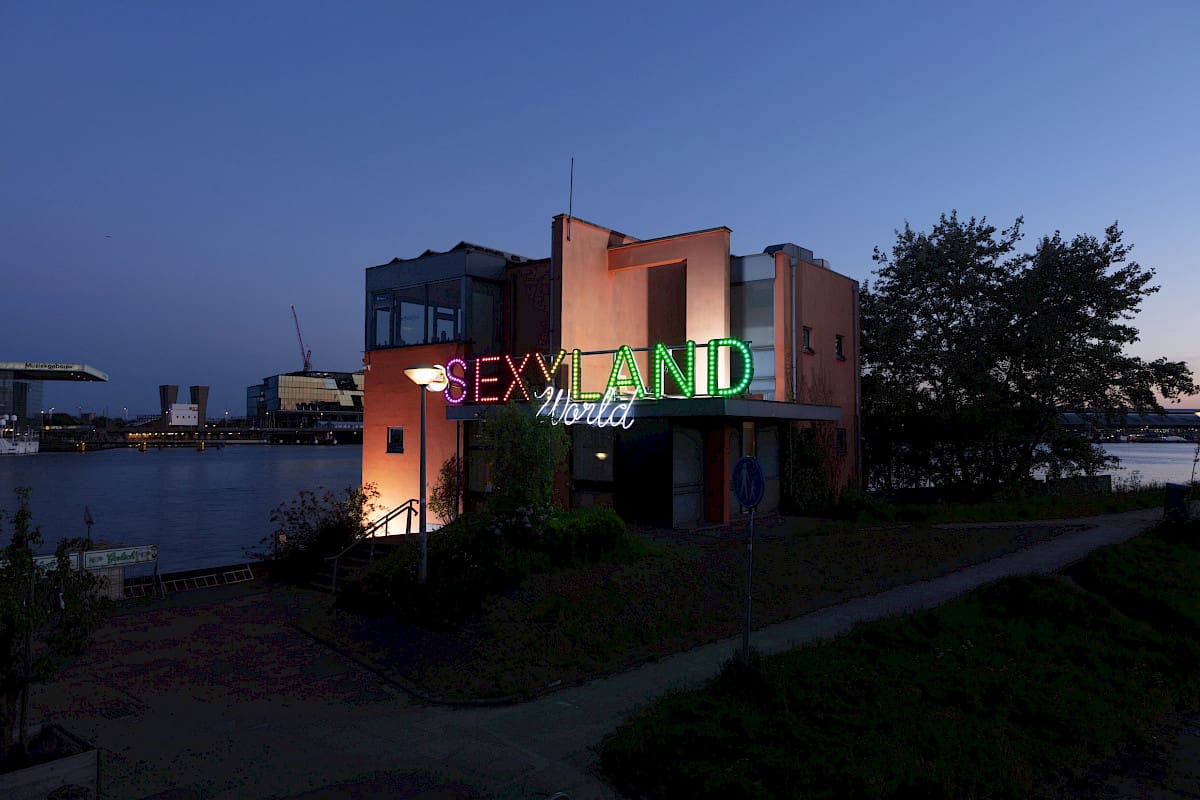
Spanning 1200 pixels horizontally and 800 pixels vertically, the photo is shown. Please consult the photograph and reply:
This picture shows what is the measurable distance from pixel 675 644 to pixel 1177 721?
6.21m

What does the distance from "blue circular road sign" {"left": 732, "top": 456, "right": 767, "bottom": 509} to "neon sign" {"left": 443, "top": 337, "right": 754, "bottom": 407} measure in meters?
9.34

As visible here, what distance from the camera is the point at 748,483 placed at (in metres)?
9.61

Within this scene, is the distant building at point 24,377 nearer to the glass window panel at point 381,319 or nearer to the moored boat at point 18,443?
the moored boat at point 18,443

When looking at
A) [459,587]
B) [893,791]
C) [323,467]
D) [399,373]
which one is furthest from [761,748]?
[323,467]

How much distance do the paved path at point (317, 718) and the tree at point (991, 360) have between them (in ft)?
63.0

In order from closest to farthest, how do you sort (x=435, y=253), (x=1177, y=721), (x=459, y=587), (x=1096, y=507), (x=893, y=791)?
(x=893, y=791) → (x=1177, y=721) → (x=459, y=587) → (x=1096, y=507) → (x=435, y=253)

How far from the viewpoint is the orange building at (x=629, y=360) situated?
2117cm

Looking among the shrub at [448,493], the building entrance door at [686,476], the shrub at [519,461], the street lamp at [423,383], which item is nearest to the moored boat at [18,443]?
the shrub at [448,493]

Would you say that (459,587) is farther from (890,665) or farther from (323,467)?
(323,467)

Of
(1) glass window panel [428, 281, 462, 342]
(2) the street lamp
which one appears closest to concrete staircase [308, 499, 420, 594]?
(2) the street lamp

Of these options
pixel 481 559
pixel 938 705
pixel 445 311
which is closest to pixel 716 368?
pixel 481 559

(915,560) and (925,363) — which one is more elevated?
(925,363)

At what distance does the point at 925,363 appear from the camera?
33.7m

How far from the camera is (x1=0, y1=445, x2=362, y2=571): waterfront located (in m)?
56.5
